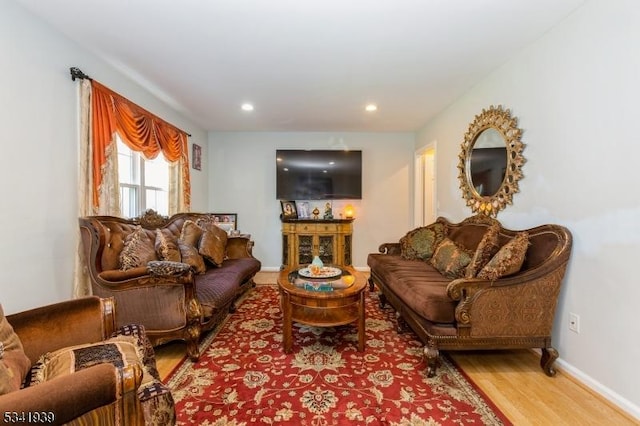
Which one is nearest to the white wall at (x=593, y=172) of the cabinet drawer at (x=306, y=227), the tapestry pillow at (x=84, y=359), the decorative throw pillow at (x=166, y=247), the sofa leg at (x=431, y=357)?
the sofa leg at (x=431, y=357)

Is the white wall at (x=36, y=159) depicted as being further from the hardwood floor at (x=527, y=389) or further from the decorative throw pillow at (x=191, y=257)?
the hardwood floor at (x=527, y=389)

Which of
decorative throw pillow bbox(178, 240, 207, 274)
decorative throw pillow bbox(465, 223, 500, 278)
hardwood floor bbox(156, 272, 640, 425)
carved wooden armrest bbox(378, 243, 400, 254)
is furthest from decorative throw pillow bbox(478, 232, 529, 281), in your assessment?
decorative throw pillow bbox(178, 240, 207, 274)

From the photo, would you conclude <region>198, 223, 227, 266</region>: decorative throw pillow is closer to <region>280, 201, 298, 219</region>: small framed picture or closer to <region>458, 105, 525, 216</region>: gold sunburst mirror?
<region>280, 201, 298, 219</region>: small framed picture

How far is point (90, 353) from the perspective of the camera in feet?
4.26

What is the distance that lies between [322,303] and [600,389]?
1.85 m

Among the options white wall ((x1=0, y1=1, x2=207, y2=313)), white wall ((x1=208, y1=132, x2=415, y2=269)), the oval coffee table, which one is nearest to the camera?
white wall ((x1=0, y1=1, x2=207, y2=313))

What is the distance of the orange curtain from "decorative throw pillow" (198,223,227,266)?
1061 millimetres

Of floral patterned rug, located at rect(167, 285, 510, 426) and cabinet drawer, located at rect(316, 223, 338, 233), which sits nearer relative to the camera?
floral patterned rug, located at rect(167, 285, 510, 426)

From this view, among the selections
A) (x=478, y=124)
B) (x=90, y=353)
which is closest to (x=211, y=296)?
(x=90, y=353)

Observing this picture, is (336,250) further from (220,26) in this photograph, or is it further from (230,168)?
(220,26)

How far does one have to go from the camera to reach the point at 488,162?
3.00m

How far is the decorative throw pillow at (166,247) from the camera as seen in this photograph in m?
2.66

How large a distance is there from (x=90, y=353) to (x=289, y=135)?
14.8 feet

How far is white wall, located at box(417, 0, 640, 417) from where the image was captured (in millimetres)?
1698
